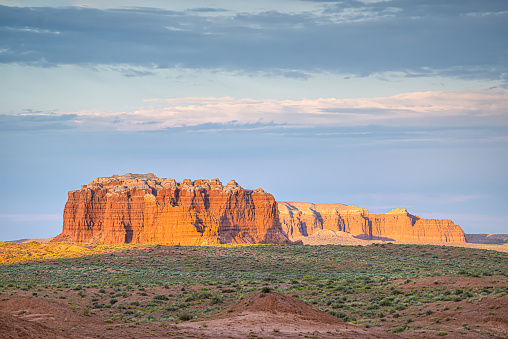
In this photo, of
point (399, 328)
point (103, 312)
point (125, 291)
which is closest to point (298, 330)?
point (399, 328)

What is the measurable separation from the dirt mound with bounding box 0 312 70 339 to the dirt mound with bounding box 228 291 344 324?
14176 mm

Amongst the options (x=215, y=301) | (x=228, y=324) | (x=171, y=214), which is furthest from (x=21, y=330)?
(x=171, y=214)

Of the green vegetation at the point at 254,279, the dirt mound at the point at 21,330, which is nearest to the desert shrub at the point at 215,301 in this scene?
the green vegetation at the point at 254,279

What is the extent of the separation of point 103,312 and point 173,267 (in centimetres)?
3903

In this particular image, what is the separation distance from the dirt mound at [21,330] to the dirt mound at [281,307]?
14.2 m

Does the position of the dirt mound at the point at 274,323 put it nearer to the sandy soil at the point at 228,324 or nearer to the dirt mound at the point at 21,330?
the sandy soil at the point at 228,324

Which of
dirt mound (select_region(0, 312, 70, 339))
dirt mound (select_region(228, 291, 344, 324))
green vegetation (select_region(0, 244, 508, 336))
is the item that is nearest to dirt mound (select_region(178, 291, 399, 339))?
dirt mound (select_region(228, 291, 344, 324))

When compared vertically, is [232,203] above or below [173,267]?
above

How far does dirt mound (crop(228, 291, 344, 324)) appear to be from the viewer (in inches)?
1508

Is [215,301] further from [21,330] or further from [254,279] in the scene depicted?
[21,330]

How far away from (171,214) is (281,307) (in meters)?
99.0

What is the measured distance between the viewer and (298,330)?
1358 inches

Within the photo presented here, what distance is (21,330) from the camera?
26.1m

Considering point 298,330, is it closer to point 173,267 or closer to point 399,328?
point 399,328
